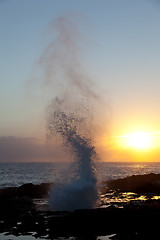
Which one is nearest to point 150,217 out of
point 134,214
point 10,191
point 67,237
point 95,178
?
point 134,214

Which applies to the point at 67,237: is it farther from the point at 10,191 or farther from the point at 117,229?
the point at 10,191

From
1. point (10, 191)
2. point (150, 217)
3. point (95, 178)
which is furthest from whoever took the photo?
point (10, 191)

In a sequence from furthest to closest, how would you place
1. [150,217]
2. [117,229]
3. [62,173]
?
[62,173] < [150,217] < [117,229]

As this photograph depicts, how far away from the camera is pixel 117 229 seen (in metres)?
15.4

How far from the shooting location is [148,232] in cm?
1447

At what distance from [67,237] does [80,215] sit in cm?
406

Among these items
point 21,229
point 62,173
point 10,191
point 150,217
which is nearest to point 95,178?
point 62,173

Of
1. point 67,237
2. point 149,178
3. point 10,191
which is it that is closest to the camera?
point 67,237

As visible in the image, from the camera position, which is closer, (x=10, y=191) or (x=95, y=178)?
(x=95, y=178)

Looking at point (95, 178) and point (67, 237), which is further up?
point (95, 178)

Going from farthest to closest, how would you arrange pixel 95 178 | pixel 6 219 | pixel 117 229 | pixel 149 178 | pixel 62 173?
pixel 149 178 < pixel 62 173 < pixel 95 178 < pixel 6 219 < pixel 117 229

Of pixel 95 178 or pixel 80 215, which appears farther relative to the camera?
pixel 95 178

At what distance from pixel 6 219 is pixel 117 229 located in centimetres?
854

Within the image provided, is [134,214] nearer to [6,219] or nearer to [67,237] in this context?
[67,237]
